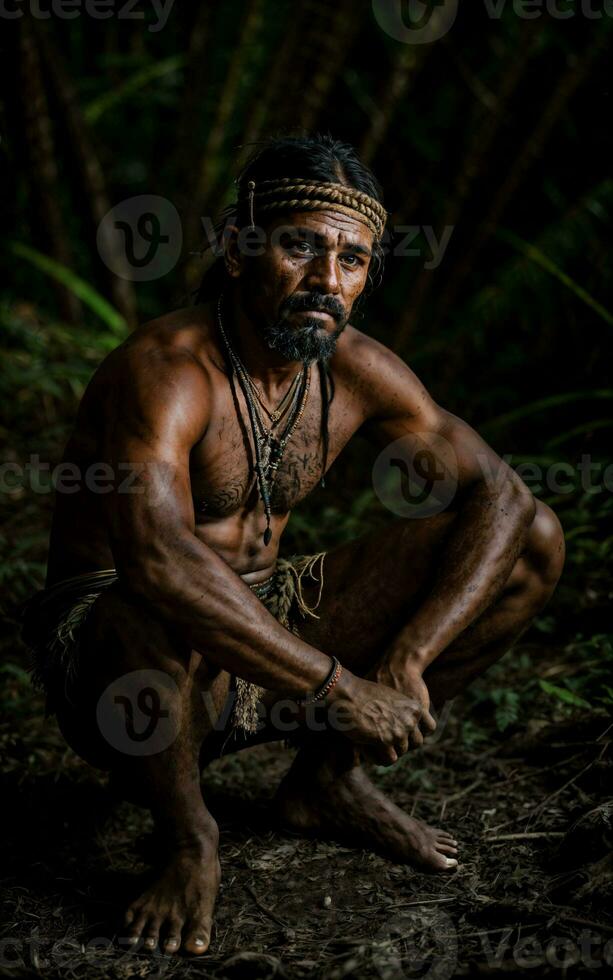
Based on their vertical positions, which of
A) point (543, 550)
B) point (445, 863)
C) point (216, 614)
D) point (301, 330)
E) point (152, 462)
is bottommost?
point (445, 863)

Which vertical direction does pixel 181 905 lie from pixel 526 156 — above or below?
below

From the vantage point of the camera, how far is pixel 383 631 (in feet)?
8.32

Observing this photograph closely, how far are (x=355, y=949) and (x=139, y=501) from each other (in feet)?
3.54

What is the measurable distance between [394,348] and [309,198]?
3317 millimetres

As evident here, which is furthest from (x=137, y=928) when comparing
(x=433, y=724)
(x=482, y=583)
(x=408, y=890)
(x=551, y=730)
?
(x=551, y=730)

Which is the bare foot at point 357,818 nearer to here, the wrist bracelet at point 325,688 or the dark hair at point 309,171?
the wrist bracelet at point 325,688

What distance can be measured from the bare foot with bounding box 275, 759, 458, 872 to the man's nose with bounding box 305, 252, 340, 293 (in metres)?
1.27

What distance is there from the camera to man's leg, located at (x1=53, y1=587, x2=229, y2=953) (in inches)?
83.9

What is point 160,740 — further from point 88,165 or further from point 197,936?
point 88,165

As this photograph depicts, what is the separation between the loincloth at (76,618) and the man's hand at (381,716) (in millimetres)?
277

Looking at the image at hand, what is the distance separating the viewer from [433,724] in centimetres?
233

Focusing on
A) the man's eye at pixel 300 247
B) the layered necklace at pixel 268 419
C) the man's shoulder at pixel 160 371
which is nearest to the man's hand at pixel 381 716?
the layered necklace at pixel 268 419

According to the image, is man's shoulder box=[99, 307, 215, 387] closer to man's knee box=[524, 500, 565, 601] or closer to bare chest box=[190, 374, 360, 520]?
bare chest box=[190, 374, 360, 520]

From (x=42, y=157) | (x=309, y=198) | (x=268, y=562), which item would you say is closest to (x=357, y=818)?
(x=268, y=562)
